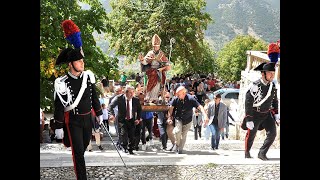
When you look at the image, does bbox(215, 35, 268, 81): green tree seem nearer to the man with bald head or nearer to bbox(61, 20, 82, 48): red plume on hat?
the man with bald head

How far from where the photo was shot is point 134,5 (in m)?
17.2

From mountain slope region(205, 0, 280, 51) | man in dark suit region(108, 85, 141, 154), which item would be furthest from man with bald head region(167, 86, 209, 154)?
mountain slope region(205, 0, 280, 51)

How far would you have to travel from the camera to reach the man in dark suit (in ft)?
30.2

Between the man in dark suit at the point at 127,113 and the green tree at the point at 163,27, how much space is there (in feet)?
18.7

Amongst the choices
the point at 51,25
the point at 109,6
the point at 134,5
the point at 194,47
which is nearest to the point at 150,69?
the point at 51,25

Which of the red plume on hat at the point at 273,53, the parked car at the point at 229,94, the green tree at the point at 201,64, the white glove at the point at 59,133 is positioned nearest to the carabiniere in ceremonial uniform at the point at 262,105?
the red plume on hat at the point at 273,53

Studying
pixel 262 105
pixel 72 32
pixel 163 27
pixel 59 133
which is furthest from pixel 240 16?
pixel 59 133

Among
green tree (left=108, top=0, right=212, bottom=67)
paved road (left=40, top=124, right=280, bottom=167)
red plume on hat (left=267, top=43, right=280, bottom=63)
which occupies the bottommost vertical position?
paved road (left=40, top=124, right=280, bottom=167)

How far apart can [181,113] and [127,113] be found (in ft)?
2.85

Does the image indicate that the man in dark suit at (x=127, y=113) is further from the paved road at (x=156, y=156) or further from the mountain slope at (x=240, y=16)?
the mountain slope at (x=240, y=16)

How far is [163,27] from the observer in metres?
15.9

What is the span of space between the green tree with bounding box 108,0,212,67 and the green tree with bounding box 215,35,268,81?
763 millimetres

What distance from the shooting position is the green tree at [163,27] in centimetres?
1541

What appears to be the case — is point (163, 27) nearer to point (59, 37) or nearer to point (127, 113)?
point (59, 37)
